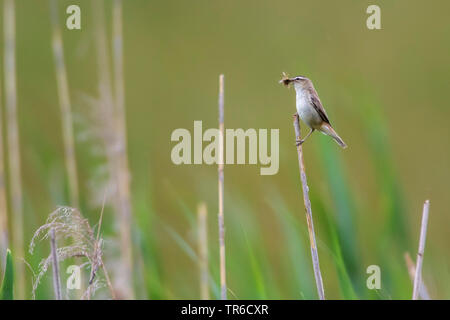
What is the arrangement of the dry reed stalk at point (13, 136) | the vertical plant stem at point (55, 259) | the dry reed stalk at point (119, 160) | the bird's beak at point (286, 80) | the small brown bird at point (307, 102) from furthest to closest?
the dry reed stalk at point (13, 136) < the dry reed stalk at point (119, 160) < the small brown bird at point (307, 102) < the bird's beak at point (286, 80) < the vertical plant stem at point (55, 259)

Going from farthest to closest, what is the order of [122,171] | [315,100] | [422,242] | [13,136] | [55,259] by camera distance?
[13,136]
[122,171]
[315,100]
[422,242]
[55,259]

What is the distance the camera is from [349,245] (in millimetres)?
2836

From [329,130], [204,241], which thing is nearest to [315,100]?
[329,130]

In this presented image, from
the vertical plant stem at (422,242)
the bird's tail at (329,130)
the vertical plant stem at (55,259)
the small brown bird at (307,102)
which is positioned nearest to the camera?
the vertical plant stem at (55,259)

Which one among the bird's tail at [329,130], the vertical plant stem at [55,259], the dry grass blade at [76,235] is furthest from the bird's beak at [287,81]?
the vertical plant stem at [55,259]

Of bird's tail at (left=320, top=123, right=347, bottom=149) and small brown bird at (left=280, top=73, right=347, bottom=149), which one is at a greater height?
small brown bird at (left=280, top=73, right=347, bottom=149)

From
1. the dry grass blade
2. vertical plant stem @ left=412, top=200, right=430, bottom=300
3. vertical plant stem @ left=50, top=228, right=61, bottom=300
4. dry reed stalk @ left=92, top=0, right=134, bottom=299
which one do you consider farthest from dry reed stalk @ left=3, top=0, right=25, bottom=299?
vertical plant stem @ left=412, top=200, right=430, bottom=300

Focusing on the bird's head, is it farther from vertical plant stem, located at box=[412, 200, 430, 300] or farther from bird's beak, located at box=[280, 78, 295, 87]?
vertical plant stem, located at box=[412, 200, 430, 300]

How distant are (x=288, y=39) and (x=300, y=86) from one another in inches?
110

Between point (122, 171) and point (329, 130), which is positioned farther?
point (122, 171)

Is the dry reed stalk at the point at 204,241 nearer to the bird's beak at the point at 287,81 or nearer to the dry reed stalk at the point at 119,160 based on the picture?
the dry reed stalk at the point at 119,160

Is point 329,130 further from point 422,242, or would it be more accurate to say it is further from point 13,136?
point 13,136
